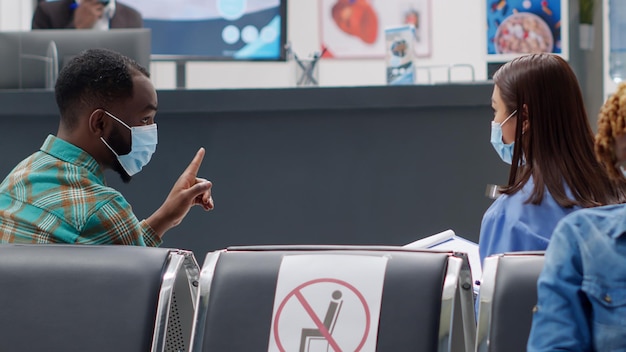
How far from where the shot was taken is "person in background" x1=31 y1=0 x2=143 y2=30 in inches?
171

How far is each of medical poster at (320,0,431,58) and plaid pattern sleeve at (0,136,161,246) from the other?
14.9ft

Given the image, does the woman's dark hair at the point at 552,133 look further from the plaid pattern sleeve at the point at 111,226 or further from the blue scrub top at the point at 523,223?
the plaid pattern sleeve at the point at 111,226

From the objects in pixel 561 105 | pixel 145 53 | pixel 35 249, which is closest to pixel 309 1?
pixel 145 53

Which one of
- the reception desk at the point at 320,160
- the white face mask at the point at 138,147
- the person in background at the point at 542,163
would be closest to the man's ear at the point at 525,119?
the person in background at the point at 542,163

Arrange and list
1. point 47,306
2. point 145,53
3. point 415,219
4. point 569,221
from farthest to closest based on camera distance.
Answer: point 145,53
point 415,219
point 47,306
point 569,221

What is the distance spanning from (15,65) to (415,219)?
178 centimetres

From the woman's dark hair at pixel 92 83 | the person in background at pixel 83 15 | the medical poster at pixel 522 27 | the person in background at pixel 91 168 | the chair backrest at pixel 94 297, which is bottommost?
the chair backrest at pixel 94 297

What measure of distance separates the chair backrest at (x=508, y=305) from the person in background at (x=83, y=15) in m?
3.46

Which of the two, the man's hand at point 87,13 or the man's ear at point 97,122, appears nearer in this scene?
the man's ear at point 97,122

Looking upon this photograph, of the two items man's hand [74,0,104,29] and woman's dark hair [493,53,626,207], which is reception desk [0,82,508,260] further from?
man's hand [74,0,104,29]

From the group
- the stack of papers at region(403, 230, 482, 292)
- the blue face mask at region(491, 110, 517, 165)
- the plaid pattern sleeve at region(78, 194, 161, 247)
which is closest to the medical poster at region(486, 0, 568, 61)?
the blue face mask at region(491, 110, 517, 165)

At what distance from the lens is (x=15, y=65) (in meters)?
3.48

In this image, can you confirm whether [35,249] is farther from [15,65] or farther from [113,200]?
[15,65]

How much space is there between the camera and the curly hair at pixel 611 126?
3.63ft
